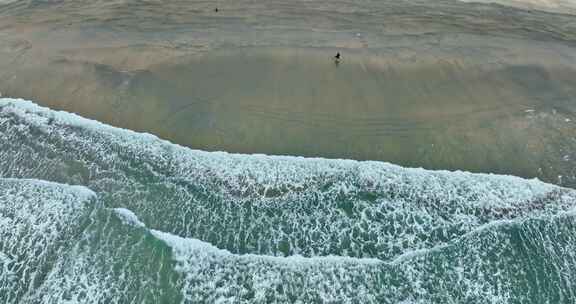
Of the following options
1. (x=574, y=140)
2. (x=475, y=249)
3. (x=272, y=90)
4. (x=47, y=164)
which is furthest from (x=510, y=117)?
(x=47, y=164)

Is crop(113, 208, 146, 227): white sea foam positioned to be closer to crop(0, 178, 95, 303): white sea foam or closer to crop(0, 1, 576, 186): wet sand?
crop(0, 178, 95, 303): white sea foam

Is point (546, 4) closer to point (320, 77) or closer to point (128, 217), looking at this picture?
point (320, 77)

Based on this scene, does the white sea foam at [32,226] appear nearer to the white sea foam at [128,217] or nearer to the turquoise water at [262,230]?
the turquoise water at [262,230]

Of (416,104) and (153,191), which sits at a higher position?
(416,104)

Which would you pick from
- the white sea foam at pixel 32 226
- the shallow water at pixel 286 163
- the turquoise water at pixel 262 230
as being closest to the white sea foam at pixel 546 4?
the shallow water at pixel 286 163

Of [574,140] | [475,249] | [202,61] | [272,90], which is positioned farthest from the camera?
[202,61]

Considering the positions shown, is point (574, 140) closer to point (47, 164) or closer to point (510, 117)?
point (510, 117)

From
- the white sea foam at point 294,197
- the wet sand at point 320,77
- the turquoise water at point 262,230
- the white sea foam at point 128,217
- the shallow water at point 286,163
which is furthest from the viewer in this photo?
the wet sand at point 320,77

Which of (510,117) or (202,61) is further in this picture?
(202,61)
